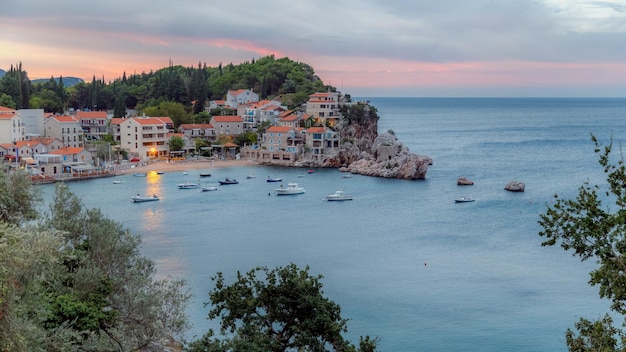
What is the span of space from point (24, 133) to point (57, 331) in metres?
50.3

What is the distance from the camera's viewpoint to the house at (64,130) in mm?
54094

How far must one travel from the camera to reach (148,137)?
55812 millimetres

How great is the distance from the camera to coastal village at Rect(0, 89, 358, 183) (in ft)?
154

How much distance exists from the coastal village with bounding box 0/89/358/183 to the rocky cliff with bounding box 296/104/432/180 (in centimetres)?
94

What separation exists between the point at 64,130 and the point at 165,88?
21363mm

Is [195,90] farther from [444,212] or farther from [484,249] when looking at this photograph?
[484,249]

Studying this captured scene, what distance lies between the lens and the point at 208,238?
2827 centimetres

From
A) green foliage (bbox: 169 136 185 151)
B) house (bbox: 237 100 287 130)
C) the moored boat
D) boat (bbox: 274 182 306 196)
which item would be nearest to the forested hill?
house (bbox: 237 100 287 130)

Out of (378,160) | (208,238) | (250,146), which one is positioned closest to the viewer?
(208,238)

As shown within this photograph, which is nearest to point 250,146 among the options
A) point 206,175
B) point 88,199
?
point 206,175

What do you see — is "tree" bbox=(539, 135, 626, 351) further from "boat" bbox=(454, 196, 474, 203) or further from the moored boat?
the moored boat

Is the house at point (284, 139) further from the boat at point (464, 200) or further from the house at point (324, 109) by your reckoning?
the boat at point (464, 200)

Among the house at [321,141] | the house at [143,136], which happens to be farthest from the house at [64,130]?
the house at [321,141]

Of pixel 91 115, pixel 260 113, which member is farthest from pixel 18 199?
pixel 91 115
